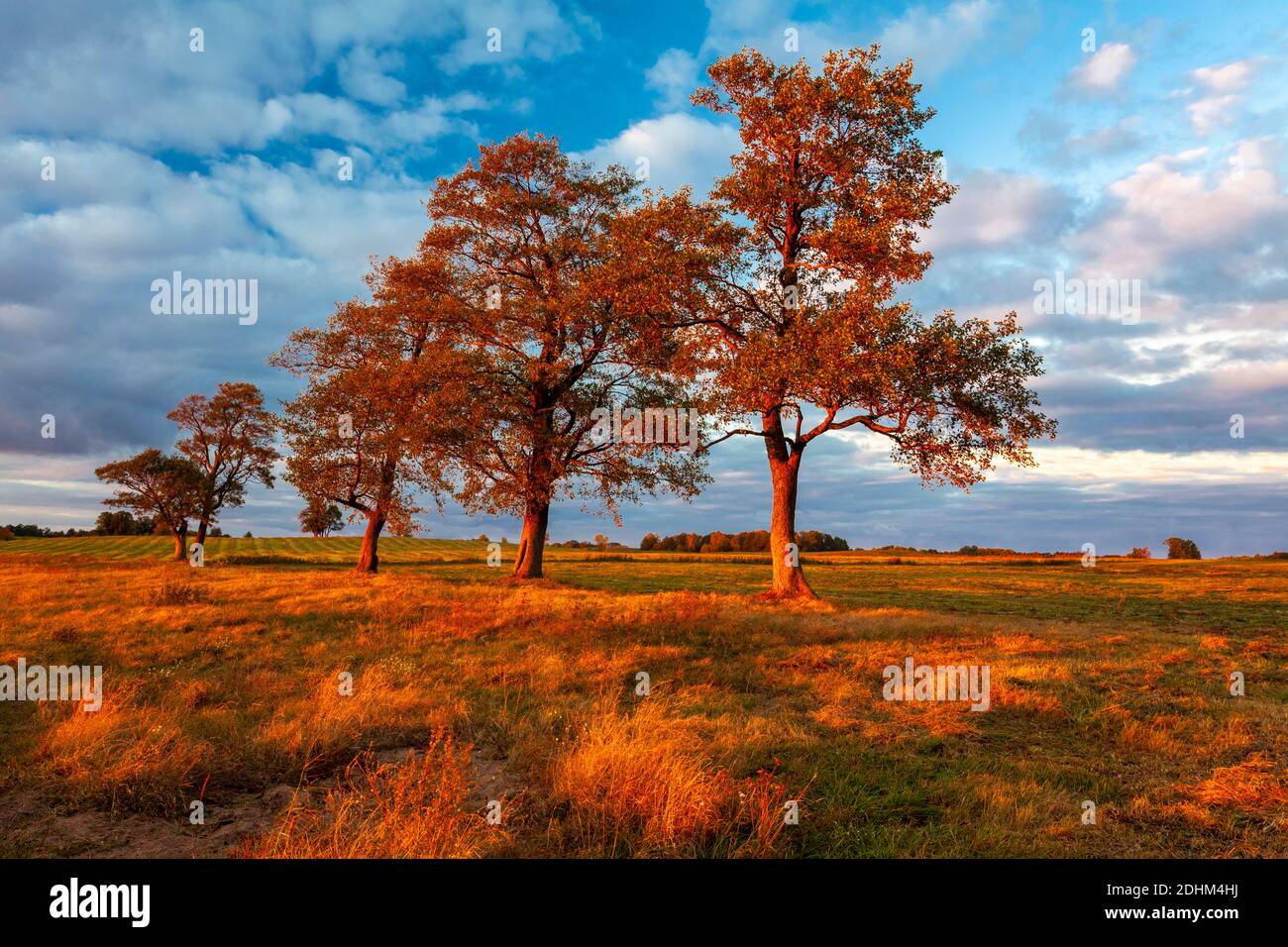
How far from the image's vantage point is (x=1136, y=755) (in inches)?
393

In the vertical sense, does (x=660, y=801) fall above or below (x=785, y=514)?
below

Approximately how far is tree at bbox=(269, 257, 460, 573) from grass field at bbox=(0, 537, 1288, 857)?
15.7 m

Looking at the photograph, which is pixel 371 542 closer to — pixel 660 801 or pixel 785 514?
pixel 785 514

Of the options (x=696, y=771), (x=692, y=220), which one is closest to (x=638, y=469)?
(x=692, y=220)

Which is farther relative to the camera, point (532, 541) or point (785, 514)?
point (532, 541)

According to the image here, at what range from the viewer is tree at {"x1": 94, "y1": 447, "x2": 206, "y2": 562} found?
60.5 metres

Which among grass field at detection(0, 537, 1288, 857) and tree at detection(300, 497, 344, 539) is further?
tree at detection(300, 497, 344, 539)

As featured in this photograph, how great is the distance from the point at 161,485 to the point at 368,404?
34.5m

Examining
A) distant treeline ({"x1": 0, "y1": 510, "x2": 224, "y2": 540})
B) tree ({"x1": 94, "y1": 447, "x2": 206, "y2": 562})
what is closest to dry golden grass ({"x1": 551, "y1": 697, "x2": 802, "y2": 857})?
tree ({"x1": 94, "y1": 447, "x2": 206, "y2": 562})

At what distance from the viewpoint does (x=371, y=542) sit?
4266cm

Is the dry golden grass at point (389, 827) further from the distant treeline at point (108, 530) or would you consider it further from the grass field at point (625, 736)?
the distant treeline at point (108, 530)

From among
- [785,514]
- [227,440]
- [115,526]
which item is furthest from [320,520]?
[115,526]

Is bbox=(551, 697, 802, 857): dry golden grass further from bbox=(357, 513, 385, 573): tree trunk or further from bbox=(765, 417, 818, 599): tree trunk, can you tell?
bbox=(357, 513, 385, 573): tree trunk
